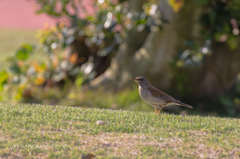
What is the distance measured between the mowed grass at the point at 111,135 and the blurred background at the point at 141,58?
4.47 m

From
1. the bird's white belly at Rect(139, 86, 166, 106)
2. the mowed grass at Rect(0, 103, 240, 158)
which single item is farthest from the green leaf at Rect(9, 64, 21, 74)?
the bird's white belly at Rect(139, 86, 166, 106)

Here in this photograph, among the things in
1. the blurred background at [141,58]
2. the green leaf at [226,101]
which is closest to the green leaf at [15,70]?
the blurred background at [141,58]

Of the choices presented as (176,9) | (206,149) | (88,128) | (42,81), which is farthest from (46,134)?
(42,81)

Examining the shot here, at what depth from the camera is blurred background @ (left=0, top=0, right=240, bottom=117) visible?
10383mm

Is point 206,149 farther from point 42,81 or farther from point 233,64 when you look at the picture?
point 42,81

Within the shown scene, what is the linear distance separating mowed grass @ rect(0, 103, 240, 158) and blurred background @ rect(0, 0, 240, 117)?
4.47 metres

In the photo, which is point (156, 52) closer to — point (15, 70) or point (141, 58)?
point (141, 58)

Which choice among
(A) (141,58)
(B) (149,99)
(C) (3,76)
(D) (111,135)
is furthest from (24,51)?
(D) (111,135)

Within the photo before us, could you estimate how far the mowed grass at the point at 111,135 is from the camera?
166 inches

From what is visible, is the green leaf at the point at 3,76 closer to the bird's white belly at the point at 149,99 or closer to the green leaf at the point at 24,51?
the green leaf at the point at 24,51

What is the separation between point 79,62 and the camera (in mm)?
12836

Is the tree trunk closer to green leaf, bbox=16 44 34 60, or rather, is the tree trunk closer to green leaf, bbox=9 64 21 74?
green leaf, bbox=16 44 34 60

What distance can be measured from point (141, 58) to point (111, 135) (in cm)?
649

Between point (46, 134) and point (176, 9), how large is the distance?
6773 millimetres
